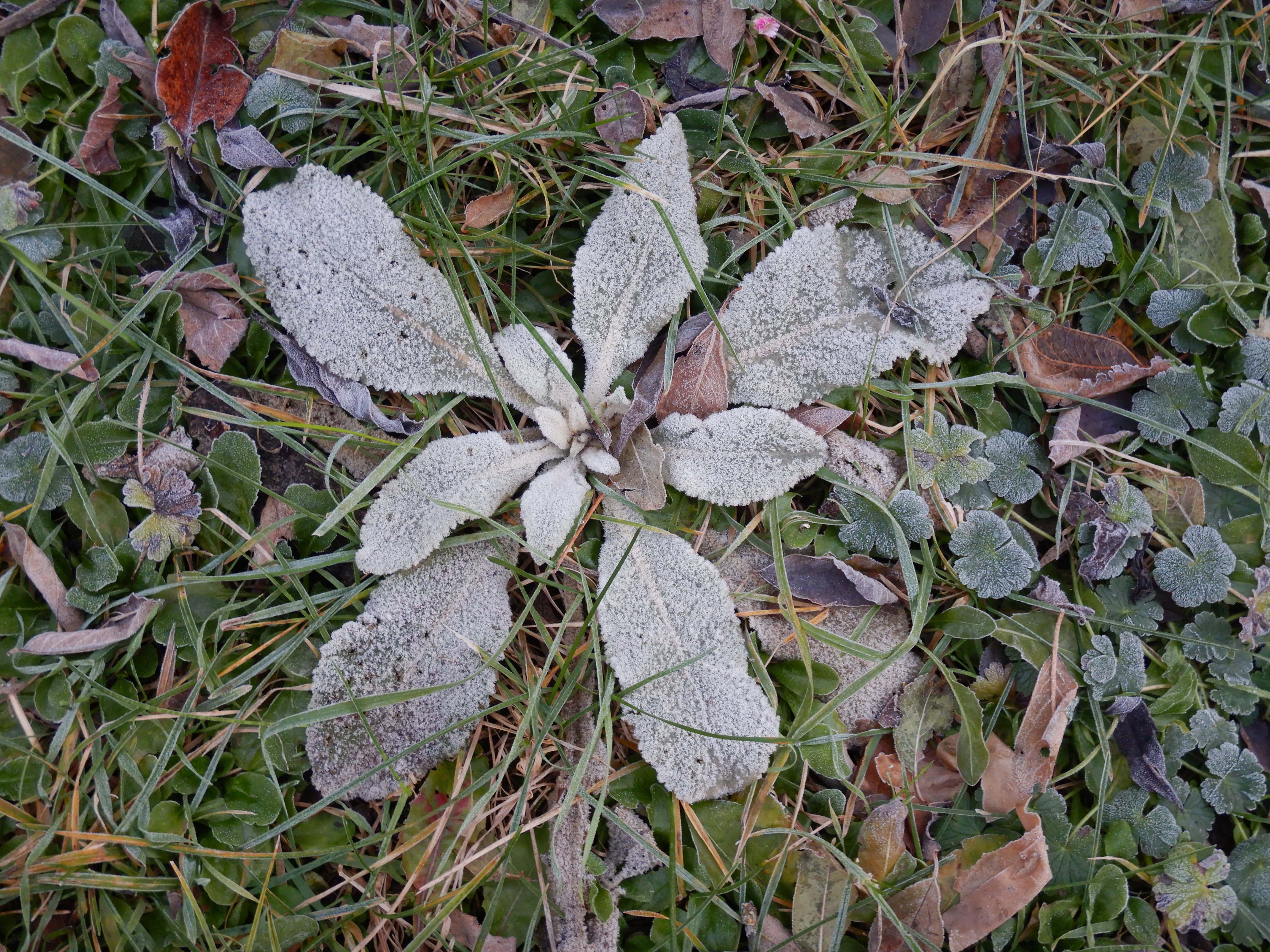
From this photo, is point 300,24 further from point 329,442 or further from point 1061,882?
point 1061,882

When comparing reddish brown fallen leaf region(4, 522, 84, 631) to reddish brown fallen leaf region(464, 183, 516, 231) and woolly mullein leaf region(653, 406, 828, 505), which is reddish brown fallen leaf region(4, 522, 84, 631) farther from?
woolly mullein leaf region(653, 406, 828, 505)

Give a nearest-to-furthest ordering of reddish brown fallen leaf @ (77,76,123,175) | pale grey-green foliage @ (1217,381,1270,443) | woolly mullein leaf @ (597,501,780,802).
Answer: woolly mullein leaf @ (597,501,780,802), reddish brown fallen leaf @ (77,76,123,175), pale grey-green foliage @ (1217,381,1270,443)

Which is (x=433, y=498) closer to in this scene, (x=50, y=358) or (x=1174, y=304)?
(x=50, y=358)

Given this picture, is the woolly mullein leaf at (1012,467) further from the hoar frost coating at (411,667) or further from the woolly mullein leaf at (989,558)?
the hoar frost coating at (411,667)

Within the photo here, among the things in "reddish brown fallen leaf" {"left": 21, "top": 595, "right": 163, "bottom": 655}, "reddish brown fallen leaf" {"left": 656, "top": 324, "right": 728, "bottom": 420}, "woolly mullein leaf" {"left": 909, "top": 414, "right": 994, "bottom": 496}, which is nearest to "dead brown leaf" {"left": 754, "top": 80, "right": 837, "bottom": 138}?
"reddish brown fallen leaf" {"left": 656, "top": 324, "right": 728, "bottom": 420}

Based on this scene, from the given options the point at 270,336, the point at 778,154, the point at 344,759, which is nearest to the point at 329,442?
the point at 270,336

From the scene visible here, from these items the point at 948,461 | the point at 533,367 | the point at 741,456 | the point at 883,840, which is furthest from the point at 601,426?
the point at 883,840
